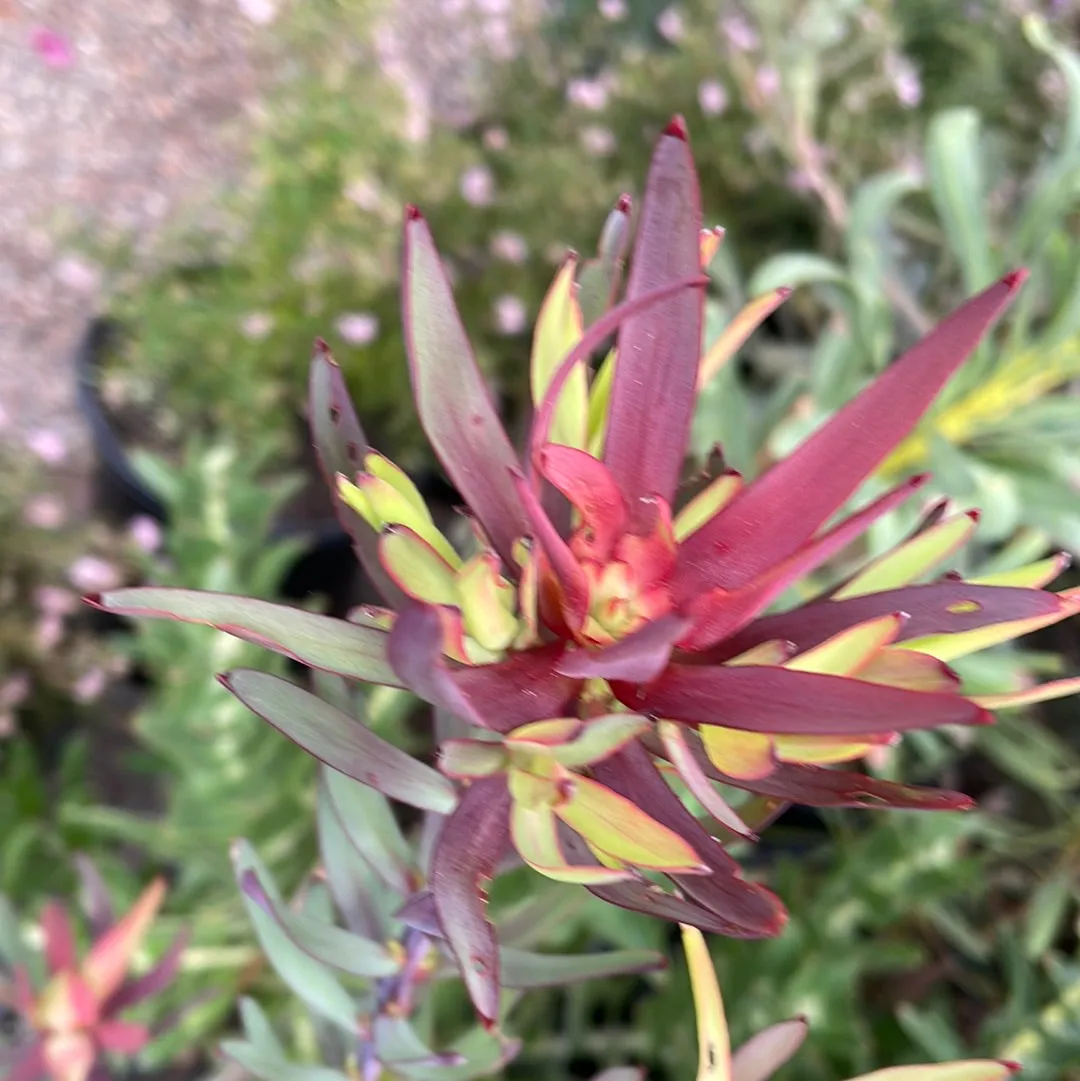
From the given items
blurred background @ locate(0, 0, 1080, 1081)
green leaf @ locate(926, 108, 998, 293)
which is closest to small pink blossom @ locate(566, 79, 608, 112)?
blurred background @ locate(0, 0, 1080, 1081)

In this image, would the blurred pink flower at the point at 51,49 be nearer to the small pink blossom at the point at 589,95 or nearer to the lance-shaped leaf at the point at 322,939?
the small pink blossom at the point at 589,95

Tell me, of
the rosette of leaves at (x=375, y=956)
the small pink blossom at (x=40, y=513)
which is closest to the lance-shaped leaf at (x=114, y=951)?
the rosette of leaves at (x=375, y=956)

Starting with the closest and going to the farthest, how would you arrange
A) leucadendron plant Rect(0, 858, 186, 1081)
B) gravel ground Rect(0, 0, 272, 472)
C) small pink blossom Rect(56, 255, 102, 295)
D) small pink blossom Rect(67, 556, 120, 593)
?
leucadendron plant Rect(0, 858, 186, 1081)
small pink blossom Rect(67, 556, 120, 593)
small pink blossom Rect(56, 255, 102, 295)
gravel ground Rect(0, 0, 272, 472)

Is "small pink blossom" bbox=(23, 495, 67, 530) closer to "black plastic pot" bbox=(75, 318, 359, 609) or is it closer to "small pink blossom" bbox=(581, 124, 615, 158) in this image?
"black plastic pot" bbox=(75, 318, 359, 609)

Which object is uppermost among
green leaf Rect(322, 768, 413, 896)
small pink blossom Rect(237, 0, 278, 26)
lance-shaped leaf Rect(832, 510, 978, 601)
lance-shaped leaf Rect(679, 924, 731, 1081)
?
small pink blossom Rect(237, 0, 278, 26)

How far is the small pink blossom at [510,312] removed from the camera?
1138 mm

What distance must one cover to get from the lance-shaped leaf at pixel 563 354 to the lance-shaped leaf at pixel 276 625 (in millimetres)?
92

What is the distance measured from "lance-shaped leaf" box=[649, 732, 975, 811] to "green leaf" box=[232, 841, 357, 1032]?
0.65 feet

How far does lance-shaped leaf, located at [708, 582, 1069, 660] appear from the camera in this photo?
0.29m

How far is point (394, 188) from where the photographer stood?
1184 mm

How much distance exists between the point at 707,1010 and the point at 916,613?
167 mm

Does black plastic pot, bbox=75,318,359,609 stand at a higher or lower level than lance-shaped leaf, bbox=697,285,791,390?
higher

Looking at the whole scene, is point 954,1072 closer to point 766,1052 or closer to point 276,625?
point 766,1052

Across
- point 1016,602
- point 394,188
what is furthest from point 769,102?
point 1016,602
